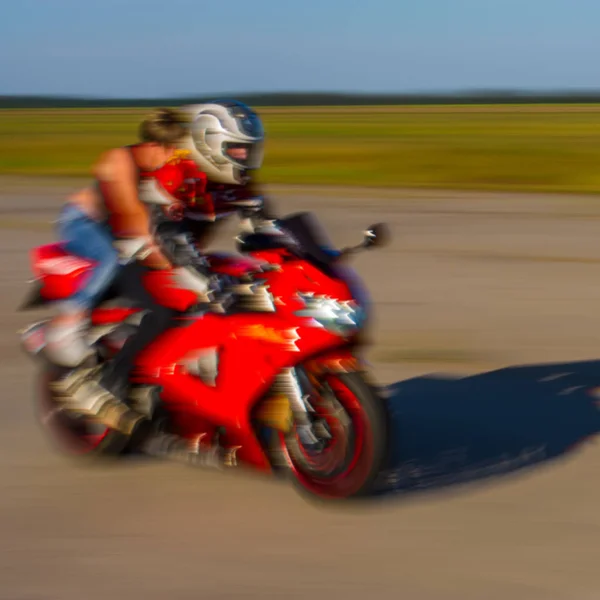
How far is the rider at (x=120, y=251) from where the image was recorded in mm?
5340

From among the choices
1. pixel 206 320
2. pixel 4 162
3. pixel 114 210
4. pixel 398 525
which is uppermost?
pixel 114 210

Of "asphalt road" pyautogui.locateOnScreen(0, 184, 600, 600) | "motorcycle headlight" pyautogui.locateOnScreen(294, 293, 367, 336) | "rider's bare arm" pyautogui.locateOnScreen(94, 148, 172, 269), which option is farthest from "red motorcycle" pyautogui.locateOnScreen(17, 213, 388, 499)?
"rider's bare arm" pyautogui.locateOnScreen(94, 148, 172, 269)

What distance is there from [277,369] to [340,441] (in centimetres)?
38

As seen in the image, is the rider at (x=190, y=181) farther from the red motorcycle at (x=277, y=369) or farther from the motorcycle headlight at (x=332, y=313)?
Answer: the motorcycle headlight at (x=332, y=313)

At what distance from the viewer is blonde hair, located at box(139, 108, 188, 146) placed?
5.39 metres

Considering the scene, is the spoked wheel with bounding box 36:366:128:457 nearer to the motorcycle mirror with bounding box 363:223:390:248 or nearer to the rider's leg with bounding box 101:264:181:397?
the rider's leg with bounding box 101:264:181:397

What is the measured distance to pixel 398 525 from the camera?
195 inches

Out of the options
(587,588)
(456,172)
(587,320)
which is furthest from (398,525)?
(456,172)

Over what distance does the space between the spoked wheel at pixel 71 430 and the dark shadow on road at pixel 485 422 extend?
1.30 meters

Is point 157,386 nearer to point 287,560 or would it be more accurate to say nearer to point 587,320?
point 287,560

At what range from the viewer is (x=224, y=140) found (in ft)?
17.3

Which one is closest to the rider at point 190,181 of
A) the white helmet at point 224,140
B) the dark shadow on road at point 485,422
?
the white helmet at point 224,140

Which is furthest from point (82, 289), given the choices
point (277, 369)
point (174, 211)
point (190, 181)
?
point (277, 369)

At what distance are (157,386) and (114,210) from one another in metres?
0.77
